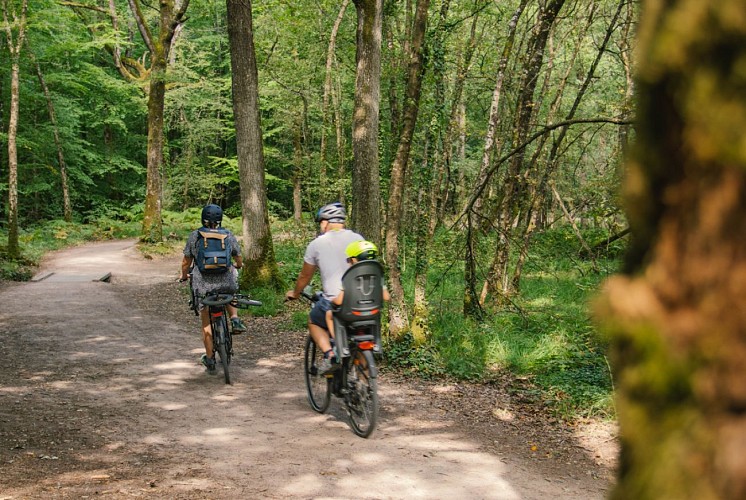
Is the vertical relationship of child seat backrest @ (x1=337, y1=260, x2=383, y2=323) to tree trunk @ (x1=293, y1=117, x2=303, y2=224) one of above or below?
below

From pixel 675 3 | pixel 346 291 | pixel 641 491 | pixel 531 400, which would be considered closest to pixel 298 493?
pixel 346 291

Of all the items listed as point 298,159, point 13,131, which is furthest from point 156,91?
point 298,159

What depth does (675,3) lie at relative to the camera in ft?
2.19

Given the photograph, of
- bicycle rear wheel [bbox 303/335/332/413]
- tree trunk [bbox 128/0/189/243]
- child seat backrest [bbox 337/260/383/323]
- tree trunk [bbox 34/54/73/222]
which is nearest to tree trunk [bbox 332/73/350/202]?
tree trunk [bbox 128/0/189/243]

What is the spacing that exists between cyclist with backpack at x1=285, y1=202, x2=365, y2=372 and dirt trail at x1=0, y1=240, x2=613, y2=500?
89 centimetres

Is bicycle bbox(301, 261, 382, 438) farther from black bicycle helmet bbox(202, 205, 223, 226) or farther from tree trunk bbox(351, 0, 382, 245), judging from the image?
tree trunk bbox(351, 0, 382, 245)

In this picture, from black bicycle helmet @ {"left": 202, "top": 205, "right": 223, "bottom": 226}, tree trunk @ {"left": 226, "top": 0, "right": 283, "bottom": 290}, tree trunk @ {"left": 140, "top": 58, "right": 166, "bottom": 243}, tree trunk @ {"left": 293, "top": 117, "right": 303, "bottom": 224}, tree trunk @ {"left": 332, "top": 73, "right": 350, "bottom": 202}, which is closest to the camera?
black bicycle helmet @ {"left": 202, "top": 205, "right": 223, "bottom": 226}

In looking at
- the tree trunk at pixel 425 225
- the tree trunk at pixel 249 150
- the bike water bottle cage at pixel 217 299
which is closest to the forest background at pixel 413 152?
the tree trunk at pixel 425 225

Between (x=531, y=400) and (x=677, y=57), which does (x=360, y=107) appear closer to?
(x=531, y=400)

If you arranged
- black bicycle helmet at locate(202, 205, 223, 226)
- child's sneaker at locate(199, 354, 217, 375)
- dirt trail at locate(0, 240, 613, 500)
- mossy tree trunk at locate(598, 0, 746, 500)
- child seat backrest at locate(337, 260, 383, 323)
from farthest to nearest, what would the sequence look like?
1. child's sneaker at locate(199, 354, 217, 375)
2. black bicycle helmet at locate(202, 205, 223, 226)
3. child seat backrest at locate(337, 260, 383, 323)
4. dirt trail at locate(0, 240, 613, 500)
5. mossy tree trunk at locate(598, 0, 746, 500)

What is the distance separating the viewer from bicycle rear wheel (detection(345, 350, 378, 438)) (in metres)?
5.71

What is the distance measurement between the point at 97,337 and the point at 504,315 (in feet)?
23.6

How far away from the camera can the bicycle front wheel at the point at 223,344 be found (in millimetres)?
7578

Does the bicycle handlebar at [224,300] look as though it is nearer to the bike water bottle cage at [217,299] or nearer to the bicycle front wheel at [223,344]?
the bike water bottle cage at [217,299]
